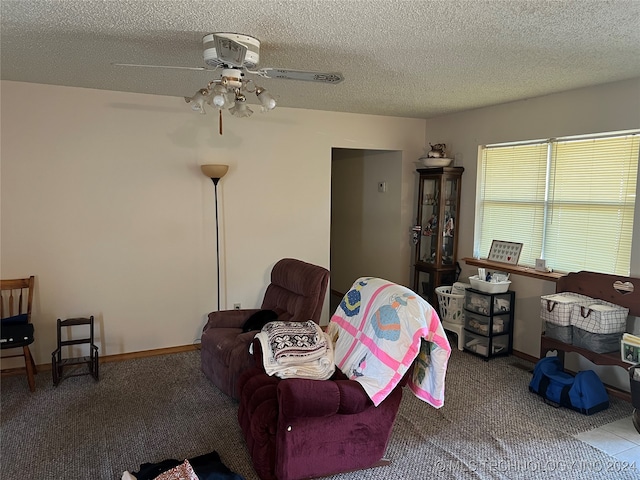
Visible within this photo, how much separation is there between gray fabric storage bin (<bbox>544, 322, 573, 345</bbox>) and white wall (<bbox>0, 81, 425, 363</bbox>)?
236 centimetres

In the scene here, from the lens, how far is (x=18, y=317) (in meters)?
3.58

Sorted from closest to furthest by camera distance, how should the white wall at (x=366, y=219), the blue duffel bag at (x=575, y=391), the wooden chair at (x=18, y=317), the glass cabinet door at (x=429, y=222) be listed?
the blue duffel bag at (x=575, y=391) → the wooden chair at (x=18, y=317) → the glass cabinet door at (x=429, y=222) → the white wall at (x=366, y=219)

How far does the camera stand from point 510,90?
Answer: 379 centimetres

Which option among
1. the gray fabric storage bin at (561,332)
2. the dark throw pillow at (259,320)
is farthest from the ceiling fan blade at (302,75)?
the gray fabric storage bin at (561,332)

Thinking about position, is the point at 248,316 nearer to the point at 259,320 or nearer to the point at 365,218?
the point at 259,320

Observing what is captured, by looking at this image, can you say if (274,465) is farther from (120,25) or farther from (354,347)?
(120,25)

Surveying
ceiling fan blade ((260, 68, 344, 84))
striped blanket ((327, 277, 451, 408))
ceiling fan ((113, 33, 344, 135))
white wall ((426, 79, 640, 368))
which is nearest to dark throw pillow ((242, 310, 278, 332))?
striped blanket ((327, 277, 451, 408))

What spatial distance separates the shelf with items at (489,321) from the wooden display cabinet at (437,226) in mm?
645

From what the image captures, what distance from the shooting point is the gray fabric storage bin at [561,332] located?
3.49m

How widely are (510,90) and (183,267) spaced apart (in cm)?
333

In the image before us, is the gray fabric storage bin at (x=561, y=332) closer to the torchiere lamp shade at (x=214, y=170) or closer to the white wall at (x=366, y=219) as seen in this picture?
the white wall at (x=366, y=219)

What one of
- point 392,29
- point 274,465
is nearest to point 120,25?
point 392,29

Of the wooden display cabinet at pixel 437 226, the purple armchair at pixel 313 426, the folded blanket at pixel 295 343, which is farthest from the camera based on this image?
the wooden display cabinet at pixel 437 226

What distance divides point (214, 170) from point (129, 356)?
6.22 ft
